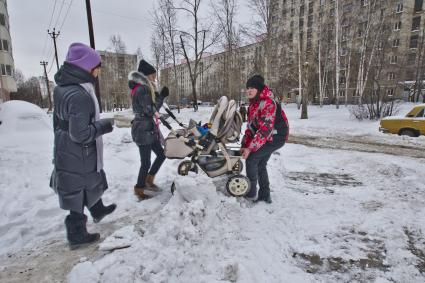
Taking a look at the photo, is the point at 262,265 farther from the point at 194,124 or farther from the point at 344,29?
the point at 344,29

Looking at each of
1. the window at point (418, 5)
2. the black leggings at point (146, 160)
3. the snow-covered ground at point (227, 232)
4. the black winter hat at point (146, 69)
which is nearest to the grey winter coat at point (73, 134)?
the snow-covered ground at point (227, 232)

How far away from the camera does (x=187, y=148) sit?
3.81 metres

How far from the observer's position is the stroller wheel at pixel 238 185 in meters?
3.54

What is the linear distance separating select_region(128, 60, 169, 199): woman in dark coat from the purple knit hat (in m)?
1.13

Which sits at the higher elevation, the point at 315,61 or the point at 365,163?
the point at 315,61

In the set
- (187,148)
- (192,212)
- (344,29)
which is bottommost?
(192,212)

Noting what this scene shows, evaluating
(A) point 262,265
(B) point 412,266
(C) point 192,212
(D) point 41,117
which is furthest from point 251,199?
(D) point 41,117

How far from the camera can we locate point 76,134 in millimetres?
2229

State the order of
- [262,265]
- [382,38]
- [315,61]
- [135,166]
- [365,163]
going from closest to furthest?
[262,265]
[135,166]
[365,163]
[382,38]
[315,61]

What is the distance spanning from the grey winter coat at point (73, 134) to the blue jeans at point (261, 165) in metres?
1.93

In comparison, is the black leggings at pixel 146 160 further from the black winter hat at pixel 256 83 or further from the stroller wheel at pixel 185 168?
the black winter hat at pixel 256 83

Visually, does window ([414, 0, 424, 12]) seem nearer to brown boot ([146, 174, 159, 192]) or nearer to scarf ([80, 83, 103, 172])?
brown boot ([146, 174, 159, 192])

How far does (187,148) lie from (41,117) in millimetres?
6195

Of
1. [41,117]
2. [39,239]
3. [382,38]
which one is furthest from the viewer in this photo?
[382,38]
